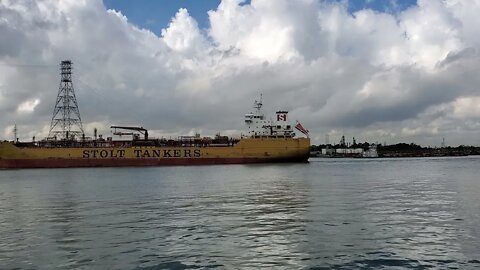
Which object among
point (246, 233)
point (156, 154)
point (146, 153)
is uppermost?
point (146, 153)

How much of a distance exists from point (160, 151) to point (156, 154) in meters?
0.76

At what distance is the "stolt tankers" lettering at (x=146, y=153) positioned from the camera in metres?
72.9

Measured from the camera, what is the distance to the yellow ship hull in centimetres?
7088

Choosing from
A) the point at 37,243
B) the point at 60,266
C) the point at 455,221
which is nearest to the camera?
the point at 60,266

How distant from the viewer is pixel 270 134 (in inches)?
2906

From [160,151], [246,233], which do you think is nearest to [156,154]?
[160,151]

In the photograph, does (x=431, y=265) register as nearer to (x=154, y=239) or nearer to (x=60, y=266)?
(x=154, y=239)

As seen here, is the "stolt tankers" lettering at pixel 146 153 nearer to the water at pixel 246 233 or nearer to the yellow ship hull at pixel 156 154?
the yellow ship hull at pixel 156 154

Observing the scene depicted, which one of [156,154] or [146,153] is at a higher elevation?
[146,153]

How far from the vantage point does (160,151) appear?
7356 cm

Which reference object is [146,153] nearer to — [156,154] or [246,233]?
[156,154]

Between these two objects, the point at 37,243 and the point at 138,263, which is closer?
the point at 138,263

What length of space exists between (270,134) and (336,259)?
63.4 meters

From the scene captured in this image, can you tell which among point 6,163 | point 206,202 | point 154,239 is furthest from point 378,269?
point 6,163
